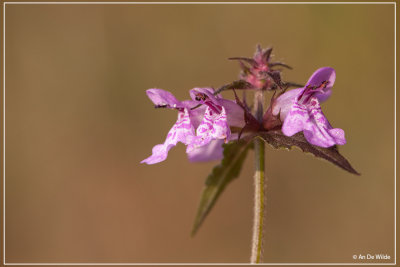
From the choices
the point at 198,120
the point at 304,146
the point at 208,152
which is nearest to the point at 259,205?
the point at 304,146

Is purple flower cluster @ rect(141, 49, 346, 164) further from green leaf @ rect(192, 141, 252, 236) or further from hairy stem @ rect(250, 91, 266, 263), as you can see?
green leaf @ rect(192, 141, 252, 236)

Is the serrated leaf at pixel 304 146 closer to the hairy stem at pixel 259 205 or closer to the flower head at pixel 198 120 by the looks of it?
the hairy stem at pixel 259 205

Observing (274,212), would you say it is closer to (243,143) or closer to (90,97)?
(90,97)

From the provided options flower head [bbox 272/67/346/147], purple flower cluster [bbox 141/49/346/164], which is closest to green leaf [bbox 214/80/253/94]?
purple flower cluster [bbox 141/49/346/164]

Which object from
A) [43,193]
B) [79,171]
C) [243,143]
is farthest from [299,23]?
[243,143]

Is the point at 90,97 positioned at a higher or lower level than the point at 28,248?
higher

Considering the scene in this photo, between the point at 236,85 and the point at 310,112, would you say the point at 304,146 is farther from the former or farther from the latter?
the point at 236,85

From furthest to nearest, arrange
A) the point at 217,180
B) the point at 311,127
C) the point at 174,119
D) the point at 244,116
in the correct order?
the point at 174,119 < the point at 217,180 < the point at 244,116 < the point at 311,127
